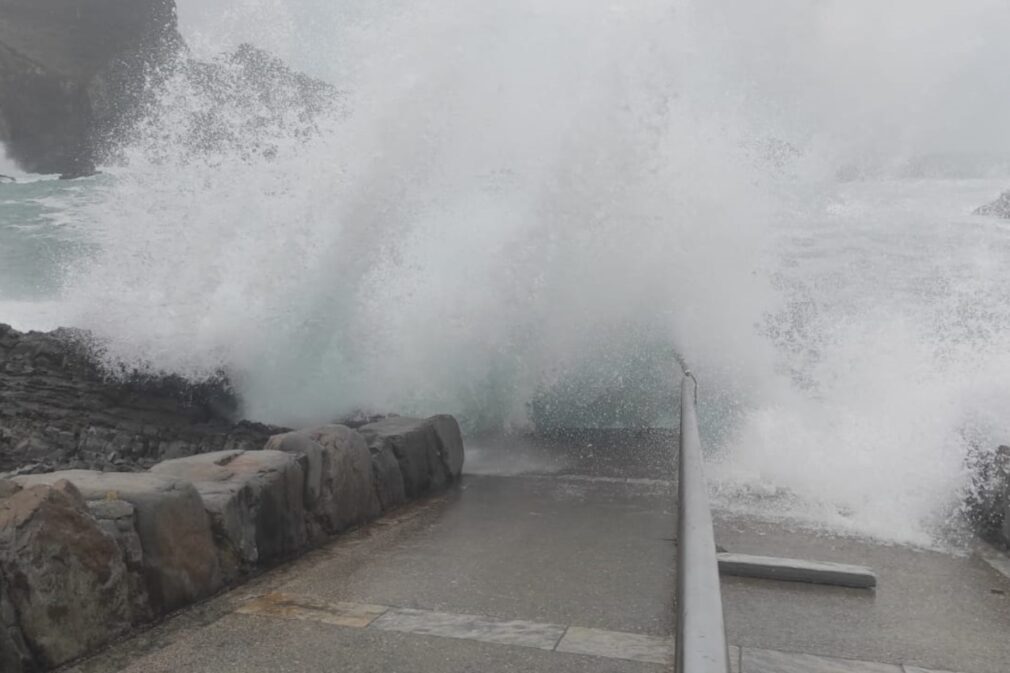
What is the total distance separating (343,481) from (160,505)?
128cm

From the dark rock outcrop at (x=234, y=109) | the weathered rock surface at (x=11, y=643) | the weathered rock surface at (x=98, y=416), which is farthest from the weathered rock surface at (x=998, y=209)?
the weathered rock surface at (x=11, y=643)

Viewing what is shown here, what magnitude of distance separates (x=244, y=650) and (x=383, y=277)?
5168 mm

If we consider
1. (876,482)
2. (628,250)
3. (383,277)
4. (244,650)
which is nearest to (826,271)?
(628,250)

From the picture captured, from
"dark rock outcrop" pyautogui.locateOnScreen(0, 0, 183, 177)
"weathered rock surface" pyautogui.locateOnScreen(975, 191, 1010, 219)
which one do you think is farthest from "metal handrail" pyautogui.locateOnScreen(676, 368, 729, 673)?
"dark rock outcrop" pyautogui.locateOnScreen(0, 0, 183, 177)

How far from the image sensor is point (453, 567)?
12.6 feet

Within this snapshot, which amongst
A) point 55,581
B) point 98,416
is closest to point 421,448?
point 55,581

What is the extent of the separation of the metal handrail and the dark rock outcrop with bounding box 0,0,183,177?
230 ft

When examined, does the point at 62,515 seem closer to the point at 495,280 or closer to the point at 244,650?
the point at 244,650

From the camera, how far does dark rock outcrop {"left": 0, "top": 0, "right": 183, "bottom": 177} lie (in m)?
73.9

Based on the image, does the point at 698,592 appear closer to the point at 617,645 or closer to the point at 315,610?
the point at 617,645

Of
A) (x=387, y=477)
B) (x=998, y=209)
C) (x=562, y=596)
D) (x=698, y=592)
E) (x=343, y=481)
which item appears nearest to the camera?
(x=698, y=592)

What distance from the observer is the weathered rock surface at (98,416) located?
6738mm

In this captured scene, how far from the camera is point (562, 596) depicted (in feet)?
11.1

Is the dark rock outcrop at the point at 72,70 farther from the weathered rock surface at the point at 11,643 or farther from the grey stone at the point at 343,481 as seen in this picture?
the weathered rock surface at the point at 11,643
